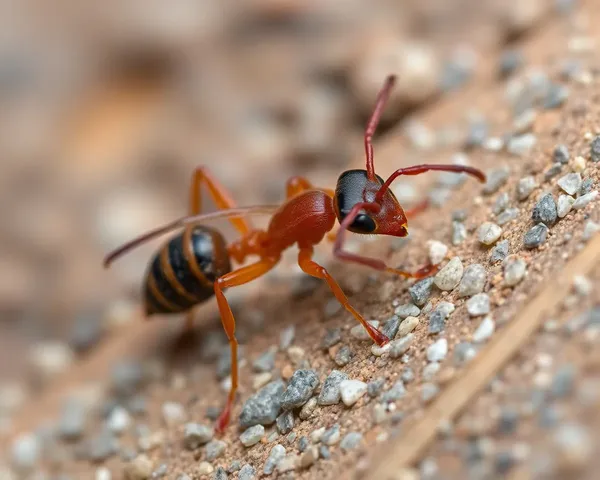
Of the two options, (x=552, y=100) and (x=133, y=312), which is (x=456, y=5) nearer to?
(x=552, y=100)

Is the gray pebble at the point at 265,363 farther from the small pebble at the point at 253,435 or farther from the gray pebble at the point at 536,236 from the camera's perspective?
the gray pebble at the point at 536,236

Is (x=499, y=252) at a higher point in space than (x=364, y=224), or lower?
lower

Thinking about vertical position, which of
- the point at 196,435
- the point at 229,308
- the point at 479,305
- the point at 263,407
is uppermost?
the point at 229,308

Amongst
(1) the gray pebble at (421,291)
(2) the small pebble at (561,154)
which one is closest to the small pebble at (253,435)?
(1) the gray pebble at (421,291)

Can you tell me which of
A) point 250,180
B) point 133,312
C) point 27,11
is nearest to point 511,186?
point 250,180

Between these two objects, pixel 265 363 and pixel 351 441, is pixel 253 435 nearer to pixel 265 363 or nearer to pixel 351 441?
pixel 265 363

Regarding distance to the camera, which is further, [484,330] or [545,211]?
[545,211]

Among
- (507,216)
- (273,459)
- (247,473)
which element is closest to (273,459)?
(273,459)
